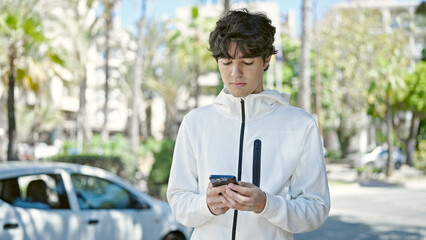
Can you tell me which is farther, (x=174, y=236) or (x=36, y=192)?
(x=174, y=236)

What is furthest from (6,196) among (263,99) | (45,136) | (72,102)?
(45,136)

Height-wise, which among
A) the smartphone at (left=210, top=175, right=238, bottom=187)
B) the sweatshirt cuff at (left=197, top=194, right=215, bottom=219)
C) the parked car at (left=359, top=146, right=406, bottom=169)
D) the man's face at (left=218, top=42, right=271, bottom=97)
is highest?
the man's face at (left=218, top=42, right=271, bottom=97)

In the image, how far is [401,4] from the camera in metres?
75.8

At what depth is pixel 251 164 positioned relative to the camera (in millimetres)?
1993

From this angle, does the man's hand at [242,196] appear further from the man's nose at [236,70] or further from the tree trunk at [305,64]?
the tree trunk at [305,64]

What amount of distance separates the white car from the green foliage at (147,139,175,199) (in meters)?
6.97

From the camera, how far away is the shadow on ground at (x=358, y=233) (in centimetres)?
1071

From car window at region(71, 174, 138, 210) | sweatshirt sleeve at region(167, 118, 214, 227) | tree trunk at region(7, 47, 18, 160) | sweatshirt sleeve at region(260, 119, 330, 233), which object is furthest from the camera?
tree trunk at region(7, 47, 18, 160)

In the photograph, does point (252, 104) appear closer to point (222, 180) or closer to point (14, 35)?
point (222, 180)

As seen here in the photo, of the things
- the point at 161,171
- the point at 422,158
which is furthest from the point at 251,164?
the point at 422,158

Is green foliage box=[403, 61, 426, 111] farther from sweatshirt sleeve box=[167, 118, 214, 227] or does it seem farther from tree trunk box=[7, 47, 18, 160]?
sweatshirt sleeve box=[167, 118, 214, 227]

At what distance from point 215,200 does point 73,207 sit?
4519 mm

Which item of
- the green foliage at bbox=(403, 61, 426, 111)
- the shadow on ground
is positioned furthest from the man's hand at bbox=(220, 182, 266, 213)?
the green foliage at bbox=(403, 61, 426, 111)

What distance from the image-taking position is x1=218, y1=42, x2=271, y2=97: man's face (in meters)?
2.02
